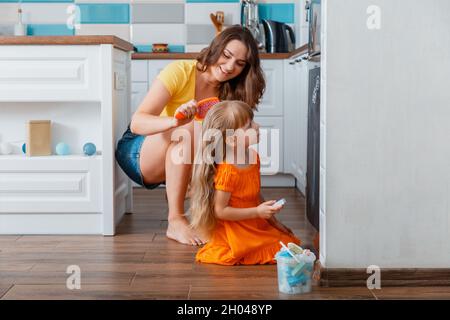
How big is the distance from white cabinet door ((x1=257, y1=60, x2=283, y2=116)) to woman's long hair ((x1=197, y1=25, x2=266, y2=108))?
1.60 meters

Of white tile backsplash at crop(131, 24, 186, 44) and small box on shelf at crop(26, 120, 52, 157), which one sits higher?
white tile backsplash at crop(131, 24, 186, 44)

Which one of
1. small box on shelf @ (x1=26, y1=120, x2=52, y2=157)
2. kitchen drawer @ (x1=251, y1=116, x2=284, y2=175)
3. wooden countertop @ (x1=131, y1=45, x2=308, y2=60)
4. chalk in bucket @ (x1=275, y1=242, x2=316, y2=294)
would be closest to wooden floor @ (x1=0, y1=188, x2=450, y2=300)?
chalk in bucket @ (x1=275, y1=242, x2=316, y2=294)

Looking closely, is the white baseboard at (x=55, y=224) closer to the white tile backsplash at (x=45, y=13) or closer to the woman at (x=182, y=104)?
the woman at (x=182, y=104)

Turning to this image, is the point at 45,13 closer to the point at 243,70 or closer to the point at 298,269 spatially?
the point at 243,70

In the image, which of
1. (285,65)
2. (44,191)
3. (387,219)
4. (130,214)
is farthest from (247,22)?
(387,219)

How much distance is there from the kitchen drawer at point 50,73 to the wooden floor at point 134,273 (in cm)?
57

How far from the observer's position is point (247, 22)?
502 centimetres

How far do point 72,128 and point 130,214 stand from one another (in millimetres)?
589

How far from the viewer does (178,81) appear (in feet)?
9.85

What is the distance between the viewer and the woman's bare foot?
2.93 meters


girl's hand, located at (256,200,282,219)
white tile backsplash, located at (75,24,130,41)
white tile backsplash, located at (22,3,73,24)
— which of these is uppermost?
white tile backsplash, located at (22,3,73,24)

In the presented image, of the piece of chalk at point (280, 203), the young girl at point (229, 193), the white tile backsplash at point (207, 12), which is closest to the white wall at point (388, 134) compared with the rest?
the piece of chalk at point (280, 203)

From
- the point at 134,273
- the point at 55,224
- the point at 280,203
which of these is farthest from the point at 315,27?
the point at 55,224

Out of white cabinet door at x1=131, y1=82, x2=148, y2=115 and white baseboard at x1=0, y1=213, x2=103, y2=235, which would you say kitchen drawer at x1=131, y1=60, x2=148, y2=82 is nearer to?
white cabinet door at x1=131, y1=82, x2=148, y2=115
